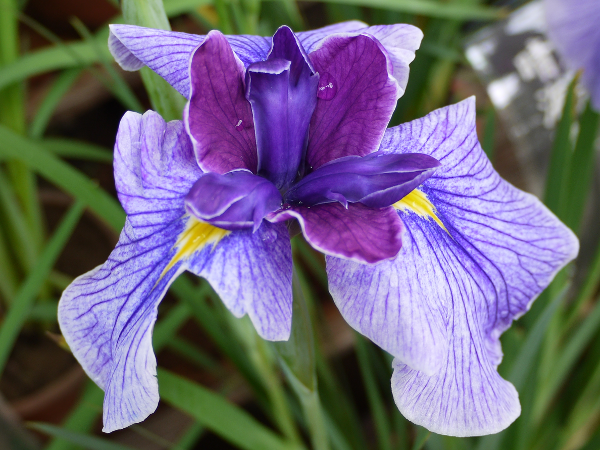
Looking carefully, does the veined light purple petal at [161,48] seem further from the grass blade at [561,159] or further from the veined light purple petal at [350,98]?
the grass blade at [561,159]

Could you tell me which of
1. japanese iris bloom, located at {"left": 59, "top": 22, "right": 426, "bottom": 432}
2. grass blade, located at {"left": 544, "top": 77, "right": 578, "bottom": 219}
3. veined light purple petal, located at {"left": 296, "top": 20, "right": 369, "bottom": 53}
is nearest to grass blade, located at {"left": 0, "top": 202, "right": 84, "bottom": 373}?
japanese iris bloom, located at {"left": 59, "top": 22, "right": 426, "bottom": 432}

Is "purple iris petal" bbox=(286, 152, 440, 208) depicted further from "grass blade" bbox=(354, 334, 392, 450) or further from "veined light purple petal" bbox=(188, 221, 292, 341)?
"grass blade" bbox=(354, 334, 392, 450)

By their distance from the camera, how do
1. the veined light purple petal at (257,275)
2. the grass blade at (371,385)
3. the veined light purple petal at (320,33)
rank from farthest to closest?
the grass blade at (371,385)
the veined light purple petal at (320,33)
the veined light purple petal at (257,275)

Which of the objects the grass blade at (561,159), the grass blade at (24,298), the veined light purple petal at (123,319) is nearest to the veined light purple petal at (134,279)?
the veined light purple petal at (123,319)

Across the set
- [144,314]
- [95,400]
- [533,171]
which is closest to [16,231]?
[95,400]

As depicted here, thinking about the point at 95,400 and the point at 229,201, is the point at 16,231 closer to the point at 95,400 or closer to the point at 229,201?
the point at 95,400
